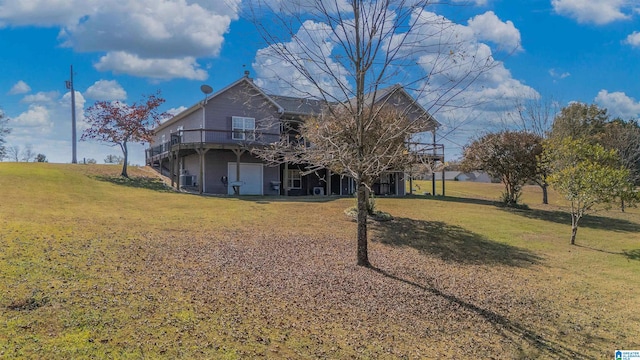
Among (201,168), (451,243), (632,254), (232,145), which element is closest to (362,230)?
(451,243)

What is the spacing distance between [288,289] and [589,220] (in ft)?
67.6

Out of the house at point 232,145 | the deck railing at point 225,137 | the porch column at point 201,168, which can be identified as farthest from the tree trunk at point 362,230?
the porch column at point 201,168

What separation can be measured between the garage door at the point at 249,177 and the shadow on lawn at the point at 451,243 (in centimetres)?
1265

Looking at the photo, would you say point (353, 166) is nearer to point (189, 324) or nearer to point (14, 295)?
point (189, 324)

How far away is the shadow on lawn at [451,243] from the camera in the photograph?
11969 mm

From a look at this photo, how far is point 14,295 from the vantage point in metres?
5.80

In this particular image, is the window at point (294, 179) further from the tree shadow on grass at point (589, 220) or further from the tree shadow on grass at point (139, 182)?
the tree shadow on grass at point (589, 220)

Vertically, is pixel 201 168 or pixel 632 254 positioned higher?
pixel 201 168

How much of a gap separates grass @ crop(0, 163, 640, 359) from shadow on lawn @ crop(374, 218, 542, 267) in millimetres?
90

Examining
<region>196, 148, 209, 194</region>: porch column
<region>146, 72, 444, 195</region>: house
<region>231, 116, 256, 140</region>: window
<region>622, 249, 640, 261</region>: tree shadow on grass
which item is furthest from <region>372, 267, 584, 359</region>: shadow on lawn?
<region>231, 116, 256, 140</region>: window

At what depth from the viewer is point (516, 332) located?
693 cm

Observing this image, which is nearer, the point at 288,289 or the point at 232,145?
the point at 288,289

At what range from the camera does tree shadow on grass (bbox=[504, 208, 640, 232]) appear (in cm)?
1952

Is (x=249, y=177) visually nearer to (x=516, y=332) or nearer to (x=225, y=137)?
(x=225, y=137)
